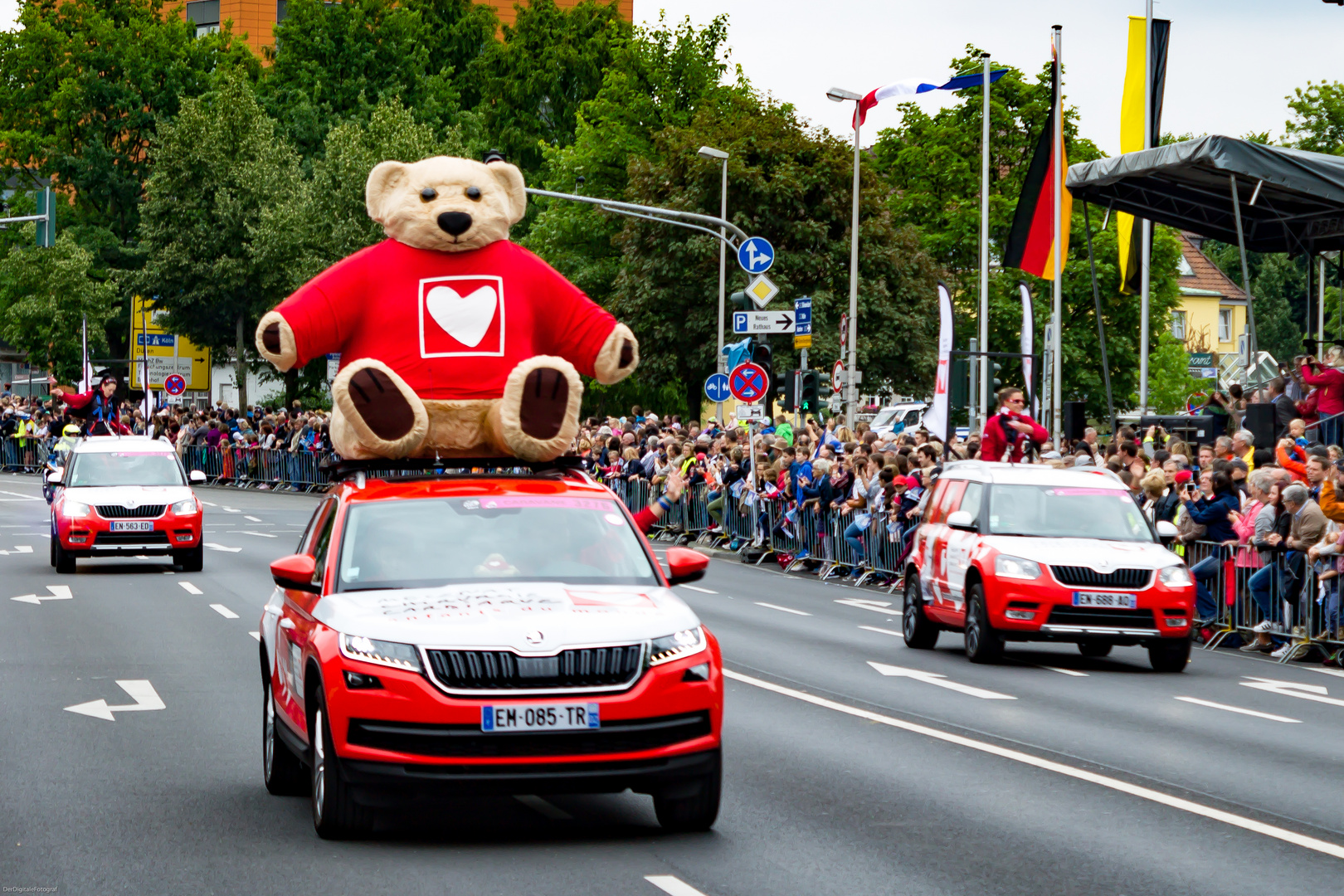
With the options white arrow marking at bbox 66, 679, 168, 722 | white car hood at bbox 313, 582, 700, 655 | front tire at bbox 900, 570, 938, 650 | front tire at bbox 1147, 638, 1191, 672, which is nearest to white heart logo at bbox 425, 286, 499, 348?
white car hood at bbox 313, 582, 700, 655

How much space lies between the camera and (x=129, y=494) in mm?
25578

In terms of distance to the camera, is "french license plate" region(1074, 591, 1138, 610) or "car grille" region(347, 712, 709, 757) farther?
"french license plate" region(1074, 591, 1138, 610)

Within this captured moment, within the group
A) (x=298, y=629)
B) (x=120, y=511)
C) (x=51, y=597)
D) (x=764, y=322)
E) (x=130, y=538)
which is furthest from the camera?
(x=764, y=322)

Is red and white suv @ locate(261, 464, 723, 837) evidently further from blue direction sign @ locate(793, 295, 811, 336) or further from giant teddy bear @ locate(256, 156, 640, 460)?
blue direction sign @ locate(793, 295, 811, 336)

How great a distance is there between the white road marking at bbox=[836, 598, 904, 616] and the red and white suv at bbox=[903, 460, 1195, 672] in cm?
371

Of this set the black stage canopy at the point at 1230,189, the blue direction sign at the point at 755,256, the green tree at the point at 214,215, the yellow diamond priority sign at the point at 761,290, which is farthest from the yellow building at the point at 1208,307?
the black stage canopy at the point at 1230,189

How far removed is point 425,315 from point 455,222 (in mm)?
541

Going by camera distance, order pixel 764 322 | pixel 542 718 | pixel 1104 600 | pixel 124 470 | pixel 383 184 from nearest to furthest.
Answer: pixel 542 718
pixel 383 184
pixel 1104 600
pixel 124 470
pixel 764 322

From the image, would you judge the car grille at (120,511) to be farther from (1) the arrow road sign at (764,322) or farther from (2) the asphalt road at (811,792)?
(1) the arrow road sign at (764,322)

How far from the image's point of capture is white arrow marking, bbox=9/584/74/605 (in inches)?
857

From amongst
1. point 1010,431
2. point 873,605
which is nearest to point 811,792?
point 1010,431

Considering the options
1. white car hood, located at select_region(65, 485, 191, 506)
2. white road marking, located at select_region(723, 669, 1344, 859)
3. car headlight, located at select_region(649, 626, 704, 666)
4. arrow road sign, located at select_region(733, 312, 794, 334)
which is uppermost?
arrow road sign, located at select_region(733, 312, 794, 334)

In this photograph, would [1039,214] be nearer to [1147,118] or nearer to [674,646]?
[1147,118]

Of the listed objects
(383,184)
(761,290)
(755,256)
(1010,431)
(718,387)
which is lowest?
(1010,431)
